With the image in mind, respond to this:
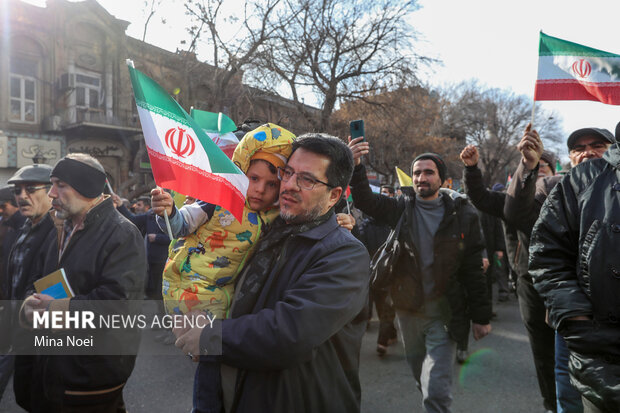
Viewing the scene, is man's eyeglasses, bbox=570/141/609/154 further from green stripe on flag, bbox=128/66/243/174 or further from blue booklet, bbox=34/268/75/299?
blue booklet, bbox=34/268/75/299

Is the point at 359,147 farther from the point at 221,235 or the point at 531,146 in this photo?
the point at 221,235

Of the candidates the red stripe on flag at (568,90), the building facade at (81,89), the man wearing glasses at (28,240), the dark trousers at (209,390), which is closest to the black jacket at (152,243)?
the man wearing glasses at (28,240)

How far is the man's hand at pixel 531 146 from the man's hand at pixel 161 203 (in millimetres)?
2333

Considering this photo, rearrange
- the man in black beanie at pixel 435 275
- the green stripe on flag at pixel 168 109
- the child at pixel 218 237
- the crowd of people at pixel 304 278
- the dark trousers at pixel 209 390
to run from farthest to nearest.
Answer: the man in black beanie at pixel 435 275
the green stripe on flag at pixel 168 109
the child at pixel 218 237
the dark trousers at pixel 209 390
the crowd of people at pixel 304 278

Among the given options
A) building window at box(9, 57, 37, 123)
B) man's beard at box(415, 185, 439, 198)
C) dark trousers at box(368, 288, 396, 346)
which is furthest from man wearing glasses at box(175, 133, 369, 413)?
building window at box(9, 57, 37, 123)

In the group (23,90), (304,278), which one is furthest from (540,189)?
(23,90)

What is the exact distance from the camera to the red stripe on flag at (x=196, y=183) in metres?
1.80

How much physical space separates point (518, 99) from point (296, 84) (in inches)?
1012

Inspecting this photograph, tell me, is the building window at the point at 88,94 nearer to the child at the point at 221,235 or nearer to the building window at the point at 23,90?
the building window at the point at 23,90

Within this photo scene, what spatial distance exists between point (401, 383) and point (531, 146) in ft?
8.95

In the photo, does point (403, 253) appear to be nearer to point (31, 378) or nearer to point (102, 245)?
point (102, 245)

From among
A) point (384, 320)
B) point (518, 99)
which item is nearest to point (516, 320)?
point (384, 320)

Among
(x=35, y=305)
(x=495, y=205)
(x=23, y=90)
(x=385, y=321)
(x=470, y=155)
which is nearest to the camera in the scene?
(x=35, y=305)

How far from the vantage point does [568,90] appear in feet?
10.1
